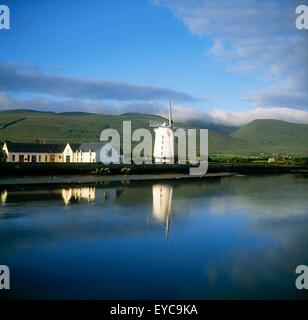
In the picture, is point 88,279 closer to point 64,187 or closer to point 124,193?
point 124,193

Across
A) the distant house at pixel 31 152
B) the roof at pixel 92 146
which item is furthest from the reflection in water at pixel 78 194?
the roof at pixel 92 146

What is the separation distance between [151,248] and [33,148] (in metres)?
51.4

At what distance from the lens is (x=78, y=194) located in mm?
32938

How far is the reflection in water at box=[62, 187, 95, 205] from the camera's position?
98.4ft

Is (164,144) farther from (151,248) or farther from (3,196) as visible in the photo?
(151,248)

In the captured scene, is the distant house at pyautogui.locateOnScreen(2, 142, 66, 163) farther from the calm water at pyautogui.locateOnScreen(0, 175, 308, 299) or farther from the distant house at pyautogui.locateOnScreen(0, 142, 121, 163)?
the calm water at pyautogui.locateOnScreen(0, 175, 308, 299)

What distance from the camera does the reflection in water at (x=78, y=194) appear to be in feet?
98.4

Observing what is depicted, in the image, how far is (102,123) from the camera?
189m

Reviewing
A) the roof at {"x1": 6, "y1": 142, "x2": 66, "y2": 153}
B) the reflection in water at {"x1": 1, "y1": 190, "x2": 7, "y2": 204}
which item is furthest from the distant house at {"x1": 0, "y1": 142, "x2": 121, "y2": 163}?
the reflection in water at {"x1": 1, "y1": 190, "x2": 7, "y2": 204}

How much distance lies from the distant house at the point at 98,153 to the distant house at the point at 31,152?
3.29 meters

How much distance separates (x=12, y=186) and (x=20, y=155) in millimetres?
26346

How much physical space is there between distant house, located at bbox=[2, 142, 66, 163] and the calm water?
34.5 m

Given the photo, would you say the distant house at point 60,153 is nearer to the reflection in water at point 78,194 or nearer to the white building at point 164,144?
the white building at point 164,144
